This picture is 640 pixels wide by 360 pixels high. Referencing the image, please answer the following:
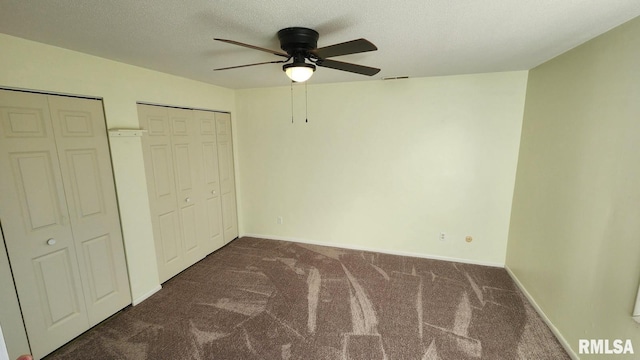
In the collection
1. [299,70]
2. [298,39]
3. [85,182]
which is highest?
[298,39]

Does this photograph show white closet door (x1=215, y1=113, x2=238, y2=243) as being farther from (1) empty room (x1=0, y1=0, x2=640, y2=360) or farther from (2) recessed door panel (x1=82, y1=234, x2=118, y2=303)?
(2) recessed door panel (x1=82, y1=234, x2=118, y2=303)

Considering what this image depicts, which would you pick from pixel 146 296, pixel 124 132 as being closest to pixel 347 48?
pixel 124 132

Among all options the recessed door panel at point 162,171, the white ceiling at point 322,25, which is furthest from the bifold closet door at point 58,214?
the white ceiling at point 322,25

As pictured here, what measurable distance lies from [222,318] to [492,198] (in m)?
3.31

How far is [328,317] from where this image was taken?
2.41m

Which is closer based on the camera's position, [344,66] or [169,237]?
[344,66]

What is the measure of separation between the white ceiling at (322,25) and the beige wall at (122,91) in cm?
12

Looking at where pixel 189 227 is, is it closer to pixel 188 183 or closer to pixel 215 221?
pixel 215 221

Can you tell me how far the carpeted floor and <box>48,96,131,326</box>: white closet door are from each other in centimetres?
29

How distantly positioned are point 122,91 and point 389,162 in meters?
3.04

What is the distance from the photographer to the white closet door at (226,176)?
12.3 ft

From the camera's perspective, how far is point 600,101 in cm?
181

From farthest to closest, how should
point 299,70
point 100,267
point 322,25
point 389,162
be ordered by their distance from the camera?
point 389,162, point 100,267, point 299,70, point 322,25

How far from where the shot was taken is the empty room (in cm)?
163
